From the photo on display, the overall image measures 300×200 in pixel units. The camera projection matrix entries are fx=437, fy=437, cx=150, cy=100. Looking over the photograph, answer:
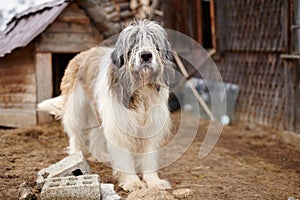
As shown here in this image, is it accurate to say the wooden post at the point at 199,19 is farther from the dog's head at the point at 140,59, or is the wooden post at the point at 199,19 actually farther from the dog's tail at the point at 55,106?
the dog's head at the point at 140,59

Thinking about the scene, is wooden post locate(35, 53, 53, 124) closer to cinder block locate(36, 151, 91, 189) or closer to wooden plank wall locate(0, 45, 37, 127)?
wooden plank wall locate(0, 45, 37, 127)

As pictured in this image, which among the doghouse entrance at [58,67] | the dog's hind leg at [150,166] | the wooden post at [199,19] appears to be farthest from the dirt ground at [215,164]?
the wooden post at [199,19]

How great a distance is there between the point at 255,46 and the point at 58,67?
300 cm

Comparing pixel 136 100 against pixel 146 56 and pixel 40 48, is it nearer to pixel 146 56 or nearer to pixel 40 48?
pixel 146 56

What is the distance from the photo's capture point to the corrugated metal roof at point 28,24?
218 inches

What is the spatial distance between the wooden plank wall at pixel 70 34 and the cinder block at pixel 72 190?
3.13m

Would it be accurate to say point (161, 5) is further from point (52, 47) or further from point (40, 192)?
point (40, 192)

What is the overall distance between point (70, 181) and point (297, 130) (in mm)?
3479

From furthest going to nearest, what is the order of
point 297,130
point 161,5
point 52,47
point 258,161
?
point 161,5, point 52,47, point 297,130, point 258,161

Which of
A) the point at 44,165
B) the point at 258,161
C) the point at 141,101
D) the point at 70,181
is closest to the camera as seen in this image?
the point at 70,181

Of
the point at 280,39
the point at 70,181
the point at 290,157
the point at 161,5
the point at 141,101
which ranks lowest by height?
the point at 290,157

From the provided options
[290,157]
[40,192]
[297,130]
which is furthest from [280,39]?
[40,192]

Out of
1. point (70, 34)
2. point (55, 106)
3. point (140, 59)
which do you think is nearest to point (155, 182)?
point (140, 59)

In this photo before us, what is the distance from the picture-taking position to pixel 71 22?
6246mm
